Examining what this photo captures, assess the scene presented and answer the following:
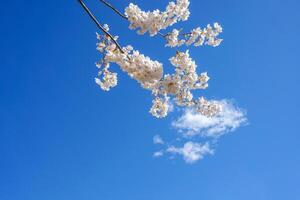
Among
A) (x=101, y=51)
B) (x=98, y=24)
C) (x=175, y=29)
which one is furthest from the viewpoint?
(x=101, y=51)

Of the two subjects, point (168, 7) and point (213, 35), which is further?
point (213, 35)

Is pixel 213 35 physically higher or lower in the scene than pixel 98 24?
higher

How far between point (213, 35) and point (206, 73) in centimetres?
89

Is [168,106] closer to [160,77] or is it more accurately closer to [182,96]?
[182,96]

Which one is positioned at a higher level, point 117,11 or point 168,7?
point 168,7

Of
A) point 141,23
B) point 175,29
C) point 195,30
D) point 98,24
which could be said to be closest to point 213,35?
point 195,30

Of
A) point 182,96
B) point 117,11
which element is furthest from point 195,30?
point 117,11

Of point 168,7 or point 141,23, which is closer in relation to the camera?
point 141,23

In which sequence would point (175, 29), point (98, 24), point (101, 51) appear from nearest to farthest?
point (98, 24), point (175, 29), point (101, 51)

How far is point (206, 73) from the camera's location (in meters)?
12.0

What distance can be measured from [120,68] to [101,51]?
1044mm

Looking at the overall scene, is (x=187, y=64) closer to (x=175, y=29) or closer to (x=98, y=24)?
(x=175, y=29)

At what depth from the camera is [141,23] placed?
34.2 feet

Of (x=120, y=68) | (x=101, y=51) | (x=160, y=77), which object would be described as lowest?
(x=160, y=77)
